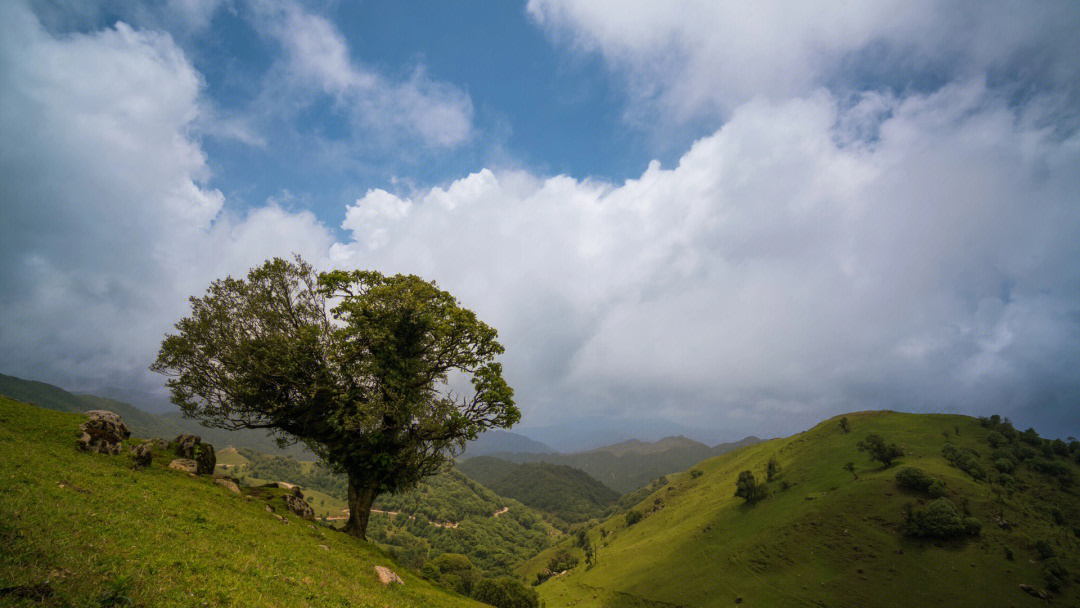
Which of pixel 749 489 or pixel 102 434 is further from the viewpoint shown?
pixel 749 489

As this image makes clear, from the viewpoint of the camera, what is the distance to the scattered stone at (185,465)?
82.8 feet

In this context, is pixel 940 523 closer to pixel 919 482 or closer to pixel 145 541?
pixel 919 482

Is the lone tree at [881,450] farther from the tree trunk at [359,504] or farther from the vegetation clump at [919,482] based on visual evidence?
the tree trunk at [359,504]

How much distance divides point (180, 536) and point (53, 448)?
43.5ft

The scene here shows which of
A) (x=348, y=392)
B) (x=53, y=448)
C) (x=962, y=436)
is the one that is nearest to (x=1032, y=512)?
(x=962, y=436)

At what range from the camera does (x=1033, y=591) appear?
62.0 metres

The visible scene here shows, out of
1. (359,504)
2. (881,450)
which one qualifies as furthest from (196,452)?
(881,450)

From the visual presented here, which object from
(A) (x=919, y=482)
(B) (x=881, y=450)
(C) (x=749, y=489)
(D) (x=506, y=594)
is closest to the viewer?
(D) (x=506, y=594)

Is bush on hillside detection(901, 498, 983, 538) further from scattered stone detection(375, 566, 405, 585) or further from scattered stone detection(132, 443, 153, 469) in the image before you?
scattered stone detection(132, 443, 153, 469)

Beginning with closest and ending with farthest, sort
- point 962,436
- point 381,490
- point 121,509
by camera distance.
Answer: point 121,509 → point 381,490 → point 962,436

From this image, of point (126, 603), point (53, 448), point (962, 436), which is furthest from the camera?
point (962, 436)

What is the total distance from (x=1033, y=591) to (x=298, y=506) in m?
110

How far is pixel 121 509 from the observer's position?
14.6 metres

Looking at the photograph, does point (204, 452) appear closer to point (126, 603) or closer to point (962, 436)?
point (126, 603)
